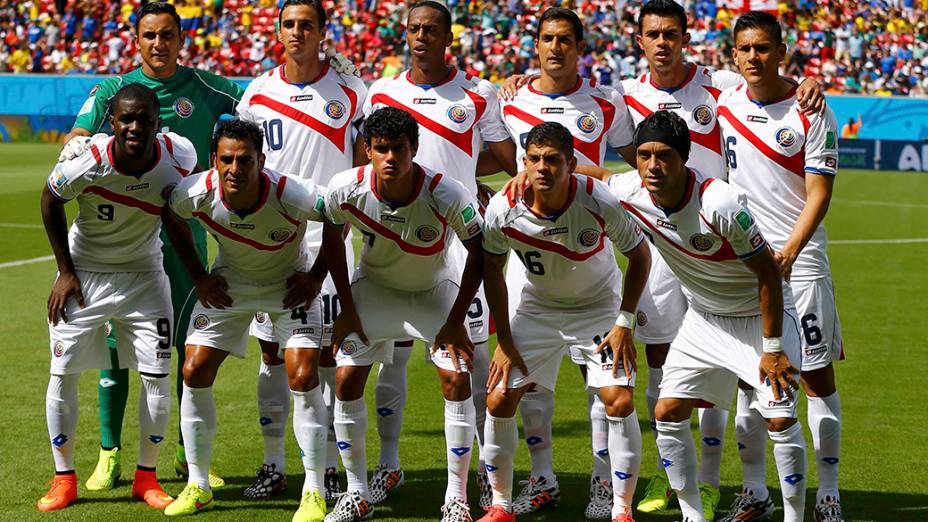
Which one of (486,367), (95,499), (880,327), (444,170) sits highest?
(444,170)

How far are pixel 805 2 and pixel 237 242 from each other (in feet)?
106

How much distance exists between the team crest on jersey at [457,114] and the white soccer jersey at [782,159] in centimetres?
153

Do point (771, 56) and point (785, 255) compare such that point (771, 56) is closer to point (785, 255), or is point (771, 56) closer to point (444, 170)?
point (785, 255)

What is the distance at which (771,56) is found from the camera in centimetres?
610

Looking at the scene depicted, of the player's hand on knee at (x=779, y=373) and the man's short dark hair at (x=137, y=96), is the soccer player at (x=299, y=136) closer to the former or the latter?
the man's short dark hair at (x=137, y=96)

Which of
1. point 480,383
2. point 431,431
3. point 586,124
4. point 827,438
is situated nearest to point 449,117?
point 586,124

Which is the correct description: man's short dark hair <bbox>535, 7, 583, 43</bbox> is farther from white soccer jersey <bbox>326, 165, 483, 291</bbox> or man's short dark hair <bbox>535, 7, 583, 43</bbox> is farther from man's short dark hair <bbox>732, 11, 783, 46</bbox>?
white soccer jersey <bbox>326, 165, 483, 291</bbox>

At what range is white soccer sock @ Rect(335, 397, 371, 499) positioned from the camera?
6.29 metres

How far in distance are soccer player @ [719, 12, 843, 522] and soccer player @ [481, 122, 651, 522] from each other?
0.73 m

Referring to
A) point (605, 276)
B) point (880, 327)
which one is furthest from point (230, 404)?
point (880, 327)

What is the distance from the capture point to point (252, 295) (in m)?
6.38

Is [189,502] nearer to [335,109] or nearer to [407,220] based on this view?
[407,220]

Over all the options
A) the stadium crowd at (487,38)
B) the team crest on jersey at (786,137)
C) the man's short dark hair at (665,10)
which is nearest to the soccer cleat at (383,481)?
the team crest on jersey at (786,137)

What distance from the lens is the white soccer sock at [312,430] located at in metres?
6.23
